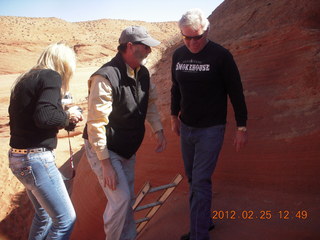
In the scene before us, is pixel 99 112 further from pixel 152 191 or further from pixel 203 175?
pixel 152 191

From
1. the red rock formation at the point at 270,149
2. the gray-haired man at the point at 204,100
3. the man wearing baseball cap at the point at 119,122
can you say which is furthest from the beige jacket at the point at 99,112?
the red rock formation at the point at 270,149

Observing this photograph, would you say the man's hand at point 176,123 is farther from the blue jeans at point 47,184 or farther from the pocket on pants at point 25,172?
the pocket on pants at point 25,172

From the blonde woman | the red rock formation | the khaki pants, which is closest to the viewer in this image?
the blonde woman

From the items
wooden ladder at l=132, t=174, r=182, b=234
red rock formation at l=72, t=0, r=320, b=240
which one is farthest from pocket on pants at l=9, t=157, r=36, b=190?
red rock formation at l=72, t=0, r=320, b=240

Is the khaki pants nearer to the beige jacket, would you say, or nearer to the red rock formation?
the beige jacket

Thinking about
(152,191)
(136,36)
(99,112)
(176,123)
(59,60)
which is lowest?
(152,191)

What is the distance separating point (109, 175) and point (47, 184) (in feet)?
1.43

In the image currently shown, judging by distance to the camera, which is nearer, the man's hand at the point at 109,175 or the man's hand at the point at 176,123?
the man's hand at the point at 109,175

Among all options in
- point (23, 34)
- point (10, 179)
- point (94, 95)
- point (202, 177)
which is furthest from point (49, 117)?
point (23, 34)

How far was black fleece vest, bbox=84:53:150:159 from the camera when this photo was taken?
2.46 metres

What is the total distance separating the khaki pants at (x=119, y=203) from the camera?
2.48 m
